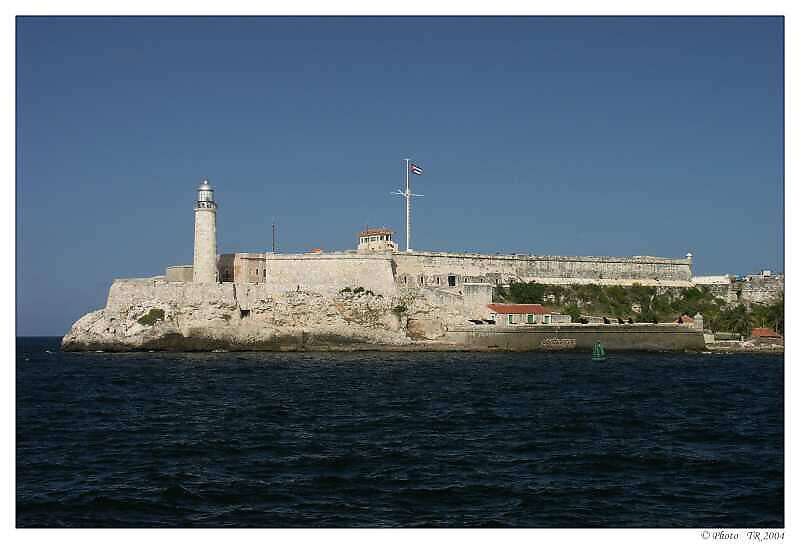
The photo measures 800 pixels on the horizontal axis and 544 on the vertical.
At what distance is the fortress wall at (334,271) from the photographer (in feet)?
162

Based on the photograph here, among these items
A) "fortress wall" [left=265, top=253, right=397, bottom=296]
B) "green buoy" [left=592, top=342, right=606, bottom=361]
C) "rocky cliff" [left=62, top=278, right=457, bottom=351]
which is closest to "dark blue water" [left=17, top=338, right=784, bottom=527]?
"green buoy" [left=592, top=342, right=606, bottom=361]

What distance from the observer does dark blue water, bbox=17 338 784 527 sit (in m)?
12.0

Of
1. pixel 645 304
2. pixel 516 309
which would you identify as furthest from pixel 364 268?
pixel 645 304

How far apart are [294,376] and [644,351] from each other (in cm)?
2470

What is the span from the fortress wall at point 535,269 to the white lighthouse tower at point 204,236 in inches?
432

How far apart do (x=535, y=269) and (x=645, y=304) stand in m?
7.95

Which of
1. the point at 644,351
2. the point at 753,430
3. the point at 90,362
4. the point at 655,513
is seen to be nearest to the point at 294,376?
the point at 90,362

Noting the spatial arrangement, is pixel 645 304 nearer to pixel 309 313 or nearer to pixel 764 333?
pixel 764 333

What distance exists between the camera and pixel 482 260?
56.6 meters

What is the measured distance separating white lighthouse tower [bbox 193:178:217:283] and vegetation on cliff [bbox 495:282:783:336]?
17.8 metres

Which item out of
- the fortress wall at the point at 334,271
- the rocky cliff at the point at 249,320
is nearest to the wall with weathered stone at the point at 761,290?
the rocky cliff at the point at 249,320

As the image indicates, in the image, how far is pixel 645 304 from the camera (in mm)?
59219

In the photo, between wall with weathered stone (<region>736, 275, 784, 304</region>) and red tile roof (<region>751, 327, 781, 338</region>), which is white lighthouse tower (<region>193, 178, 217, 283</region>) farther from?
wall with weathered stone (<region>736, 275, 784, 304</region>)

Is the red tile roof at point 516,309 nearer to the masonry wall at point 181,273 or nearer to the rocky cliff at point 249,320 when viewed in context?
the rocky cliff at point 249,320
